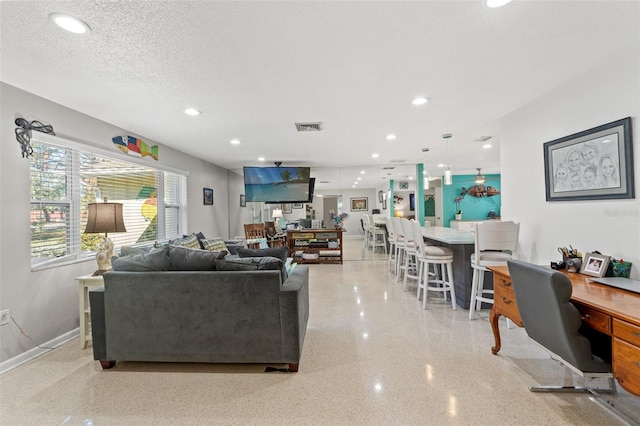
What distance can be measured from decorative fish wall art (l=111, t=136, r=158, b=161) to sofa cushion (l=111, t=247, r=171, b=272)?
6.83 ft

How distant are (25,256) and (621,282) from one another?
4696 millimetres

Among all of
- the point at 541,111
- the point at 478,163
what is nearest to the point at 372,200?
the point at 478,163

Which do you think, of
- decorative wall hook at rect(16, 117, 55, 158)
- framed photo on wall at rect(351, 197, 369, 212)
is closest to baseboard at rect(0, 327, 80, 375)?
decorative wall hook at rect(16, 117, 55, 158)

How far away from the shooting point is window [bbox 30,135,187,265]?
106 inches

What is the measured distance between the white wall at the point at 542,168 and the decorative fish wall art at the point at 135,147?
193 inches

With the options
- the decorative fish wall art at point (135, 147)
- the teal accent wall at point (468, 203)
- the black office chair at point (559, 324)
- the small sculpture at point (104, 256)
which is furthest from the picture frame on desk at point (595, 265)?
the teal accent wall at point (468, 203)

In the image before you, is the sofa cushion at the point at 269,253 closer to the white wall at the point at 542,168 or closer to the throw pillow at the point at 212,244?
the throw pillow at the point at 212,244

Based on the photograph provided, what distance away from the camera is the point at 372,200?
8172mm

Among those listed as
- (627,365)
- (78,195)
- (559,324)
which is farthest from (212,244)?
(627,365)

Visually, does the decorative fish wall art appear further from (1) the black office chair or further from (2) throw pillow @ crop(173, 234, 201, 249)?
(1) the black office chair

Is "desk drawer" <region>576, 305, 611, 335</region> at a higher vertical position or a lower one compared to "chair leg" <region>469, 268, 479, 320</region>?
higher

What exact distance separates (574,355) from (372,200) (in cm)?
671

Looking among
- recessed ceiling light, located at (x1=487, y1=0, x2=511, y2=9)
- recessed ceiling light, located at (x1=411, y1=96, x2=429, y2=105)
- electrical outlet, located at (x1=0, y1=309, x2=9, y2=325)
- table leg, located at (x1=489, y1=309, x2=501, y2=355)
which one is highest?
recessed ceiling light, located at (x1=411, y1=96, x2=429, y2=105)

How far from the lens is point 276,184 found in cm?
650
